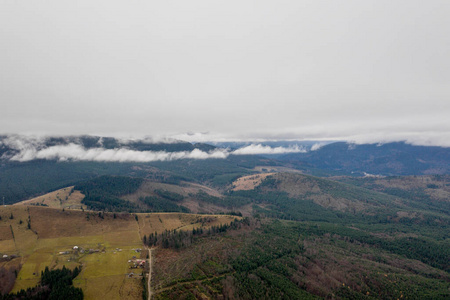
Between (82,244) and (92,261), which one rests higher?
(92,261)

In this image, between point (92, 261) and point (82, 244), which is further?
point (82, 244)

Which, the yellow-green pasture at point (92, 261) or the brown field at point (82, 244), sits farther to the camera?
the brown field at point (82, 244)

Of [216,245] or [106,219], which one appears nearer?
[216,245]

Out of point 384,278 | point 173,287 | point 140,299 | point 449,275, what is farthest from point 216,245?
point 449,275

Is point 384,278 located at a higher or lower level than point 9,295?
lower

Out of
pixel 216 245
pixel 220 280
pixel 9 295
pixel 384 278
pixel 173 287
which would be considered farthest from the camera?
pixel 216 245

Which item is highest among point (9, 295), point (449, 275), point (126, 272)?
point (9, 295)

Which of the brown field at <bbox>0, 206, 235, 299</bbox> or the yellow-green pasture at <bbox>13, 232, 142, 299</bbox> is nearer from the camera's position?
the yellow-green pasture at <bbox>13, 232, 142, 299</bbox>

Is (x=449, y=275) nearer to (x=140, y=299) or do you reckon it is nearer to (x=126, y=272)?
(x=140, y=299)
